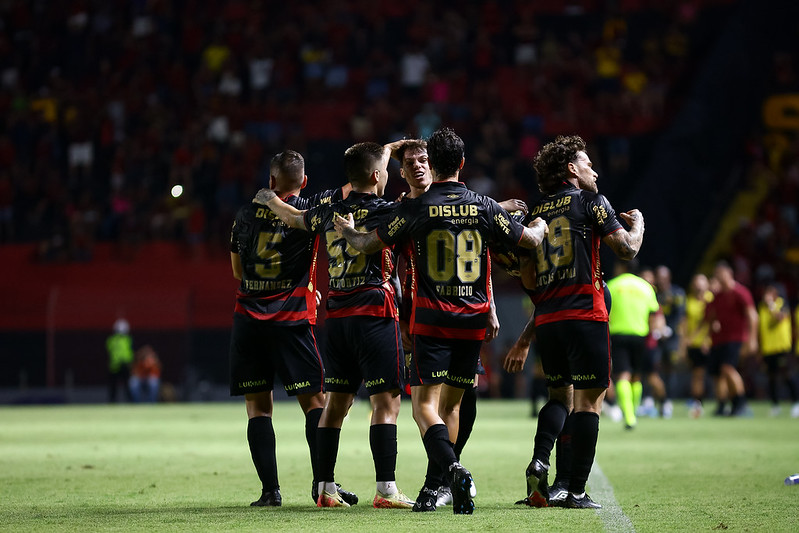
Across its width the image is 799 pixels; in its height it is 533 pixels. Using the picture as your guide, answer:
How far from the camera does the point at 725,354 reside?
1953 centimetres

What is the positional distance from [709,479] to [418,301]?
137 inches

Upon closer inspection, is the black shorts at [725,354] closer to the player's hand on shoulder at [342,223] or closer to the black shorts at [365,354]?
the black shorts at [365,354]

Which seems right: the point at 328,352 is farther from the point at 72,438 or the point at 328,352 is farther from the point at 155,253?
the point at 155,253

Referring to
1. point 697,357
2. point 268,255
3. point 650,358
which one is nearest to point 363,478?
point 268,255

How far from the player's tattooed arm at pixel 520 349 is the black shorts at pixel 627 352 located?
895 cm

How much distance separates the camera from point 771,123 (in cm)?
2869

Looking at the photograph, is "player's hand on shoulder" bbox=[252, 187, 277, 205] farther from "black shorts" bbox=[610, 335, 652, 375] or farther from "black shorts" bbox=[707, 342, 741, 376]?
"black shorts" bbox=[707, 342, 741, 376]

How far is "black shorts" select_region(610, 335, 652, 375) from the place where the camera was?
16.8m

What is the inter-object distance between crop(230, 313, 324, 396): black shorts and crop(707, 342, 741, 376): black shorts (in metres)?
12.8

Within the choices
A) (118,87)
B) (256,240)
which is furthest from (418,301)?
(118,87)

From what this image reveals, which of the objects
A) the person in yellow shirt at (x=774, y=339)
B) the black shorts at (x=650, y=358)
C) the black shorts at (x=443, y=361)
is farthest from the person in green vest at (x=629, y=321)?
the black shorts at (x=443, y=361)

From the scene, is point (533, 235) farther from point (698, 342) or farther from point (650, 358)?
point (698, 342)

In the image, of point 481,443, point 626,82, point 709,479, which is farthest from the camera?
point 626,82

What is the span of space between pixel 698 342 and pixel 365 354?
14.7 meters
